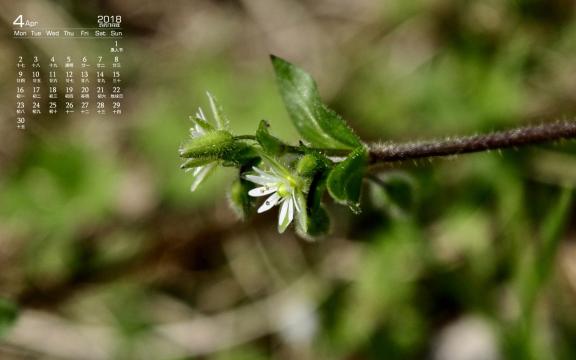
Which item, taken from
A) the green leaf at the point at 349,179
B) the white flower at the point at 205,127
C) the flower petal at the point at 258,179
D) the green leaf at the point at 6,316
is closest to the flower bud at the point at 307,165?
the green leaf at the point at 349,179

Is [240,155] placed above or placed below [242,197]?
above

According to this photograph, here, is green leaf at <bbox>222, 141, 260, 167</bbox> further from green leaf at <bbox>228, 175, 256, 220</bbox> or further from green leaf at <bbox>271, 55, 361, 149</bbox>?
green leaf at <bbox>271, 55, 361, 149</bbox>

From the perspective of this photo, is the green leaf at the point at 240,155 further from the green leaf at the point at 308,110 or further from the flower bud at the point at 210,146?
the green leaf at the point at 308,110

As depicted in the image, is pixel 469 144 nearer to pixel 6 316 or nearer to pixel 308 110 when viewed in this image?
pixel 308 110
